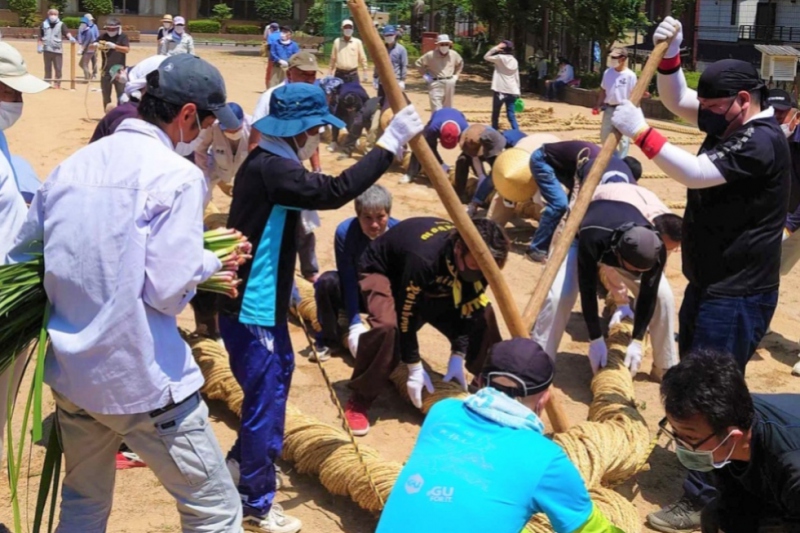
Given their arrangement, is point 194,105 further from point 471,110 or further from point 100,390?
point 471,110

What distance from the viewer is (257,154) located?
13.9 ft

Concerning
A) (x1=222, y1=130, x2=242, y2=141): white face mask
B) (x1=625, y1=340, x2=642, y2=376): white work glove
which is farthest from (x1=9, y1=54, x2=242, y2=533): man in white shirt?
(x1=222, y1=130, x2=242, y2=141): white face mask

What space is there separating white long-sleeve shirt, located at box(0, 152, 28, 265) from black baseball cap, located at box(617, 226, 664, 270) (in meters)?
3.29

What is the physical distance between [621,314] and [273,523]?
361 centimetres

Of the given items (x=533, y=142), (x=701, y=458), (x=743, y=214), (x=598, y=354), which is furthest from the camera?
(x=533, y=142)

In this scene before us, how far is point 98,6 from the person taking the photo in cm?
4181

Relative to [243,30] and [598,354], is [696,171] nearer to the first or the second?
[598,354]

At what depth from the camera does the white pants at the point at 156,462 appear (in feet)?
10.5

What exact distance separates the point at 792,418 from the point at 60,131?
505 inches

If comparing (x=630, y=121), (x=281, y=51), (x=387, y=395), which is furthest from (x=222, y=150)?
(x=281, y=51)

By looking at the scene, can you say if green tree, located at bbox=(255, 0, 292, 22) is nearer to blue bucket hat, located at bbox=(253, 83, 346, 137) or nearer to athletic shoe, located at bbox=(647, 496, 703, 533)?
blue bucket hat, located at bbox=(253, 83, 346, 137)

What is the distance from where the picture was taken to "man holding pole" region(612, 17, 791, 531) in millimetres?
4438

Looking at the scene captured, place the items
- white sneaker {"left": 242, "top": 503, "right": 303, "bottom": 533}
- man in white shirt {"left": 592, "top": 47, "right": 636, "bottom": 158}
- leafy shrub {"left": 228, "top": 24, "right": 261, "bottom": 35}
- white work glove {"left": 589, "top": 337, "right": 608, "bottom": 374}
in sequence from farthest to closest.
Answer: leafy shrub {"left": 228, "top": 24, "right": 261, "bottom": 35} → man in white shirt {"left": 592, "top": 47, "right": 636, "bottom": 158} → white work glove {"left": 589, "top": 337, "right": 608, "bottom": 374} → white sneaker {"left": 242, "top": 503, "right": 303, "bottom": 533}

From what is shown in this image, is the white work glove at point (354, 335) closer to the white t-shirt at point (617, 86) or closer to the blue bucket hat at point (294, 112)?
the blue bucket hat at point (294, 112)
